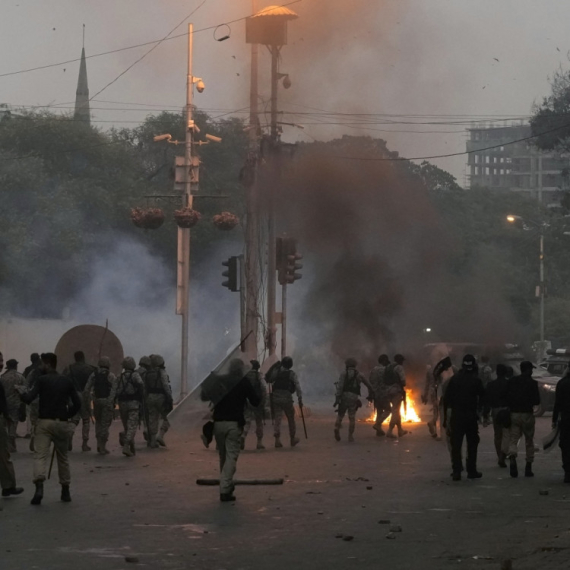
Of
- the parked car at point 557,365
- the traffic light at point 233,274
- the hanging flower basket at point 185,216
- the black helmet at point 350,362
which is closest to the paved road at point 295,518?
the black helmet at point 350,362

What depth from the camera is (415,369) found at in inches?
1612

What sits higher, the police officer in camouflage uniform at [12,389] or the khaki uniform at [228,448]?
the police officer in camouflage uniform at [12,389]

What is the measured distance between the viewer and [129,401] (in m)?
20.1

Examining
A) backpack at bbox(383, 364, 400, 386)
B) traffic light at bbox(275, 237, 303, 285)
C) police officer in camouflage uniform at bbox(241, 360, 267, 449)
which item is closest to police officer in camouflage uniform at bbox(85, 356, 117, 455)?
police officer in camouflage uniform at bbox(241, 360, 267, 449)

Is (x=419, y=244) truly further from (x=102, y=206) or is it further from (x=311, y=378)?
(x=102, y=206)

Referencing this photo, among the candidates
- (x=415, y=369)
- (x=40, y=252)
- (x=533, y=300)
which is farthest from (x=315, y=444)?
(x=533, y=300)

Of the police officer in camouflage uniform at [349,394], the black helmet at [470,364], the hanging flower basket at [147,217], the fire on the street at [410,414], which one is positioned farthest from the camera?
the fire on the street at [410,414]

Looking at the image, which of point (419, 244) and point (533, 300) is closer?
point (419, 244)

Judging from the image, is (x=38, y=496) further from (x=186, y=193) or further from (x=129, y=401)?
(x=186, y=193)

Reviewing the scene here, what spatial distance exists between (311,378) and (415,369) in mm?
9386

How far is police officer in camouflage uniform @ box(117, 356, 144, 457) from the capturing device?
19.9 meters

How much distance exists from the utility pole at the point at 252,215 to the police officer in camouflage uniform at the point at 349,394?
670 cm

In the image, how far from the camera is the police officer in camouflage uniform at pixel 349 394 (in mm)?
23500

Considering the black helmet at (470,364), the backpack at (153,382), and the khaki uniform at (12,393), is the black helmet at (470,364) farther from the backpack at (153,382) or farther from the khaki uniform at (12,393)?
the khaki uniform at (12,393)
